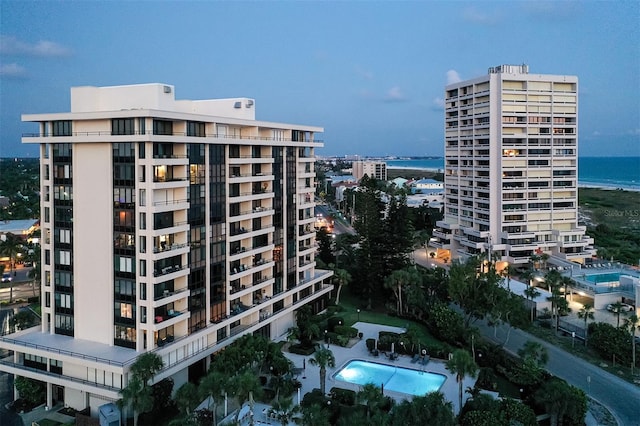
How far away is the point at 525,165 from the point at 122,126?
168 feet

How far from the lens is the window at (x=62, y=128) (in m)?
33.1

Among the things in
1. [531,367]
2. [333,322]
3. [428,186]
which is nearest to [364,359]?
[333,322]

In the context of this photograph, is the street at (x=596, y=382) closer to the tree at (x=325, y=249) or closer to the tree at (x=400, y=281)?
the tree at (x=400, y=281)

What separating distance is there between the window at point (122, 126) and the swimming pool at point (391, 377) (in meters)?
21.1

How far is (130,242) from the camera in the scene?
31734 mm

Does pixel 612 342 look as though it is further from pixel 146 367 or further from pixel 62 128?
pixel 62 128

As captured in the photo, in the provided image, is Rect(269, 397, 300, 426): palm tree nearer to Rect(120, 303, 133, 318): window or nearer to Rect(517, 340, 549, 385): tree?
Rect(120, 303, 133, 318): window

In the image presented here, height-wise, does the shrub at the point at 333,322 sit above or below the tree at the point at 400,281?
below

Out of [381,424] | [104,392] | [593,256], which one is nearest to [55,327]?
[104,392]

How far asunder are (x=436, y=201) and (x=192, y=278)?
93.9m

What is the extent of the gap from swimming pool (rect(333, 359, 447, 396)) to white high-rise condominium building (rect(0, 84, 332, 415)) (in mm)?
8721

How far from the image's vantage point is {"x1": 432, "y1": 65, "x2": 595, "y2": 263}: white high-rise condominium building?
65500 mm

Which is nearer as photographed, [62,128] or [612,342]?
[62,128]

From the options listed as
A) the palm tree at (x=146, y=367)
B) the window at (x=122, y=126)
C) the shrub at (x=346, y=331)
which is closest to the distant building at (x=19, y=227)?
the window at (x=122, y=126)
